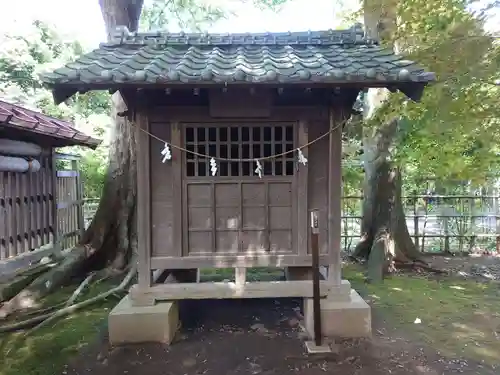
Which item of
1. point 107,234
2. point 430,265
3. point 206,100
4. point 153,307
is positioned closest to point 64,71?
point 206,100

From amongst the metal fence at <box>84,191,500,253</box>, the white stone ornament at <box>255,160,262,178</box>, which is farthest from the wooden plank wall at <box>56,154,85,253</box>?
the white stone ornament at <box>255,160,262,178</box>

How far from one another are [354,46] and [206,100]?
6.89 feet

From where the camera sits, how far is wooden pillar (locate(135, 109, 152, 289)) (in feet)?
17.1

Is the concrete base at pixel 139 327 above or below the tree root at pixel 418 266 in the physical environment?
above

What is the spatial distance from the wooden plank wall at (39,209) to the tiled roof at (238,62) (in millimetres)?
2909

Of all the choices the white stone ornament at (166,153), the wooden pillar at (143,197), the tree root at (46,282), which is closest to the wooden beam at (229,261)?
the wooden pillar at (143,197)

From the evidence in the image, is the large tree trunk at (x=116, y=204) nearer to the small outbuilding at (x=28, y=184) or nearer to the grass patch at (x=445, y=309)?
the small outbuilding at (x=28, y=184)

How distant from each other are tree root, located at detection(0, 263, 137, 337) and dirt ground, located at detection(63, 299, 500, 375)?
118 centimetres

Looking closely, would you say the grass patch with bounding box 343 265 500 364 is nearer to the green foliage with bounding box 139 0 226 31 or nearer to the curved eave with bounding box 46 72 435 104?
the curved eave with bounding box 46 72 435 104

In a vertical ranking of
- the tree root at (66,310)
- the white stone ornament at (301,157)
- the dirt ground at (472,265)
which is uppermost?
the white stone ornament at (301,157)

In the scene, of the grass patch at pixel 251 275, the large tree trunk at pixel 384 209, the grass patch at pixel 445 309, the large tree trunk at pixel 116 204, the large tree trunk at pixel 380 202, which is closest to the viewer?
the grass patch at pixel 445 309

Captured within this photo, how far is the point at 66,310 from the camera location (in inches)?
248

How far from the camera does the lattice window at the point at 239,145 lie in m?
5.34

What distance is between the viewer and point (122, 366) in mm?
4625
